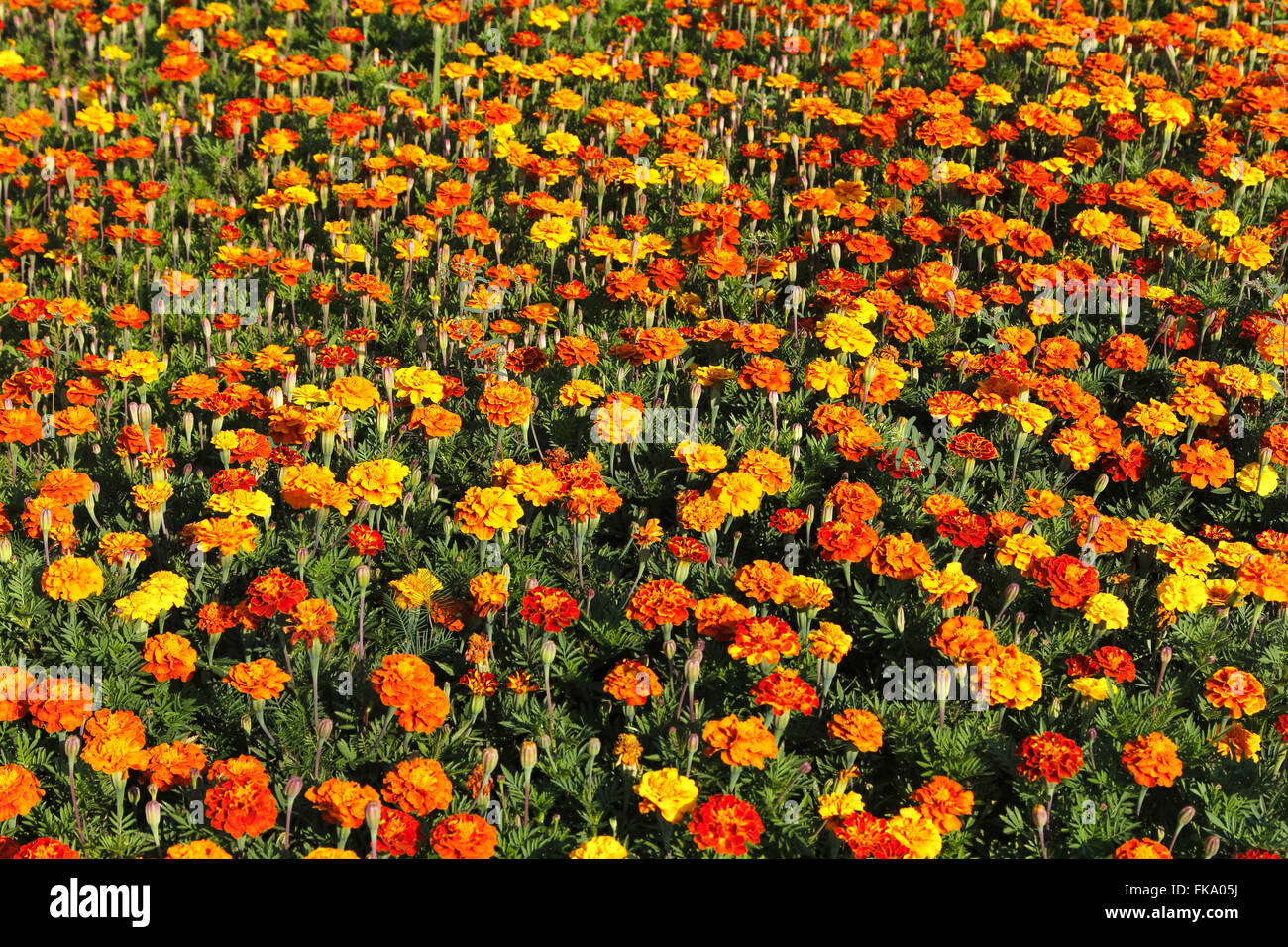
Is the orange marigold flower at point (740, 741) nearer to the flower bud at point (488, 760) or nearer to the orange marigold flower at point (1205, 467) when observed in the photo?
the flower bud at point (488, 760)

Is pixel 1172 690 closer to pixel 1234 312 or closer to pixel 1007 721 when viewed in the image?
pixel 1007 721

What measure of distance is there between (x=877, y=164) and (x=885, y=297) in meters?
1.44

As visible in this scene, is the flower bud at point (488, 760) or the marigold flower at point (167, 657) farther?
the marigold flower at point (167, 657)

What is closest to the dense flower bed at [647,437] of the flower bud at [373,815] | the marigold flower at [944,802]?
the marigold flower at [944,802]

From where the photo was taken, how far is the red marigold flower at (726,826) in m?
3.39

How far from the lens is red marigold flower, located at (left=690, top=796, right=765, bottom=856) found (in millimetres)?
3389

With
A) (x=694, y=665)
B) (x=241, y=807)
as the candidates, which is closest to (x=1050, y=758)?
(x=694, y=665)

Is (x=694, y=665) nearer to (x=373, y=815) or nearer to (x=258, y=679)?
(x=373, y=815)

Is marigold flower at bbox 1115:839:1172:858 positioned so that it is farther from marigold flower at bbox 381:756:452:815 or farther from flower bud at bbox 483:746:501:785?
marigold flower at bbox 381:756:452:815

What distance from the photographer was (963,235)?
6.20 metres

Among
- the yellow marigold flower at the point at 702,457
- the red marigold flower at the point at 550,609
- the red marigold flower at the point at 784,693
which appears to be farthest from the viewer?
the yellow marigold flower at the point at 702,457

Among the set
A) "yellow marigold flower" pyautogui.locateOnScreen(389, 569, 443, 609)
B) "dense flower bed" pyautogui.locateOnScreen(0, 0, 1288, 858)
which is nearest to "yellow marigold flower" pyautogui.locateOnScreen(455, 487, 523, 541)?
"dense flower bed" pyautogui.locateOnScreen(0, 0, 1288, 858)

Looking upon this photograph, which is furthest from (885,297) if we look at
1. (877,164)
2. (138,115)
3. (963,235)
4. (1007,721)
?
(138,115)

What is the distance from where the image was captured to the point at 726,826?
340 cm
